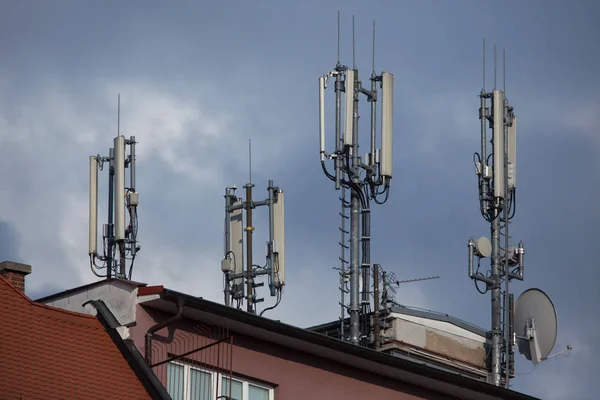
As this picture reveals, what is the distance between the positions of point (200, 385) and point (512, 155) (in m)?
20.1

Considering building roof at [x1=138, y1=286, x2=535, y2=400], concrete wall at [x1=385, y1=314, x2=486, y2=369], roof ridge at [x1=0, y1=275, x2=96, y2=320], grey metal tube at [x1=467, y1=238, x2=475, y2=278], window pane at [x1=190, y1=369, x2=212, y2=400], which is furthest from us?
grey metal tube at [x1=467, y1=238, x2=475, y2=278]

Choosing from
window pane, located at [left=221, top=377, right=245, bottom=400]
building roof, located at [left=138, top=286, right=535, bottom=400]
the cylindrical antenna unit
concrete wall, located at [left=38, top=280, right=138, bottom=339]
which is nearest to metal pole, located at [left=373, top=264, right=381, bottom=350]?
the cylindrical antenna unit

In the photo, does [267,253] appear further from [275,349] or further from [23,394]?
[23,394]

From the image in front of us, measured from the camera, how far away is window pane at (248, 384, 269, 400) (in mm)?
24938

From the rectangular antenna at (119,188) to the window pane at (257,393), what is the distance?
11214 millimetres

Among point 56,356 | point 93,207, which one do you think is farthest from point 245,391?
point 93,207

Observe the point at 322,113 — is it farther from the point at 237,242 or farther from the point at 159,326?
the point at 159,326

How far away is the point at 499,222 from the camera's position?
4128cm

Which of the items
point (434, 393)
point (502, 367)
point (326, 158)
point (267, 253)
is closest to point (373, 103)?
point (326, 158)

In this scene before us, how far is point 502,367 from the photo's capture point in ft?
130

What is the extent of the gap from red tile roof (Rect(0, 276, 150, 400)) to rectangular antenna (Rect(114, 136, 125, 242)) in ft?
38.0

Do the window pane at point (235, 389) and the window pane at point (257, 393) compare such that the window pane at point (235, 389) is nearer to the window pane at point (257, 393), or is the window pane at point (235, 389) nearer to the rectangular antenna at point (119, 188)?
the window pane at point (257, 393)

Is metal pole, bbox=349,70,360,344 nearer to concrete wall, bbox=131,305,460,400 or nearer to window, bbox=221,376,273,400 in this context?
concrete wall, bbox=131,305,460,400

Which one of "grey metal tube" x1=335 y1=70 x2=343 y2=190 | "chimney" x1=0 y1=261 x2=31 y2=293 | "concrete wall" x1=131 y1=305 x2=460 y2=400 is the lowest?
"concrete wall" x1=131 y1=305 x2=460 y2=400
